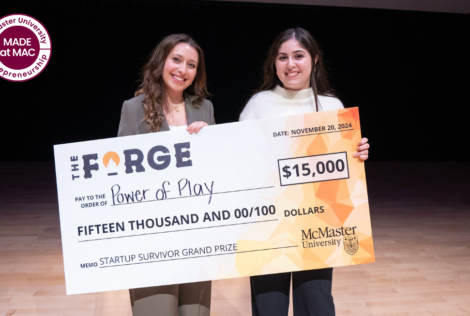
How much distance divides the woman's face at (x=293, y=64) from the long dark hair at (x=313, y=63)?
2 centimetres

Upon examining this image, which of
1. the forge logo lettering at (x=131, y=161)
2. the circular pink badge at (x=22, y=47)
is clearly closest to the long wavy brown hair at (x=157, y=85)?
the forge logo lettering at (x=131, y=161)

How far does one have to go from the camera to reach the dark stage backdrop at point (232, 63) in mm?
6754

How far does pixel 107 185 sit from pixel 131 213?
121 mm

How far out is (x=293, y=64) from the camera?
131cm

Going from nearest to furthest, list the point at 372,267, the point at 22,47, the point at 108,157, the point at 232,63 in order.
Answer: the point at 108,157
the point at 372,267
the point at 22,47
the point at 232,63

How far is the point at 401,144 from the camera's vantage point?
25.7ft

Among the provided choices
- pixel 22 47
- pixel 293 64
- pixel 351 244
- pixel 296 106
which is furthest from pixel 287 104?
pixel 22 47

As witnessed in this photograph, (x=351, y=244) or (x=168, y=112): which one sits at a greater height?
(x=168, y=112)

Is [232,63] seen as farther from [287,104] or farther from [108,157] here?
[108,157]

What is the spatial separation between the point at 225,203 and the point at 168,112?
1.32 feet

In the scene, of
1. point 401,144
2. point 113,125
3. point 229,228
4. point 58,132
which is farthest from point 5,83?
point 401,144

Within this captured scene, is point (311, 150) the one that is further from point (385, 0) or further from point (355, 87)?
point (355, 87)

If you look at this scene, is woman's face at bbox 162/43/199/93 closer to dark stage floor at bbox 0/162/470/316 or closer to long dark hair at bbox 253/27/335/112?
long dark hair at bbox 253/27/335/112

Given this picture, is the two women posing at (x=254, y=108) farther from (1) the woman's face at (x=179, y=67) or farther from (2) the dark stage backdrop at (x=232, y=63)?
(2) the dark stage backdrop at (x=232, y=63)
